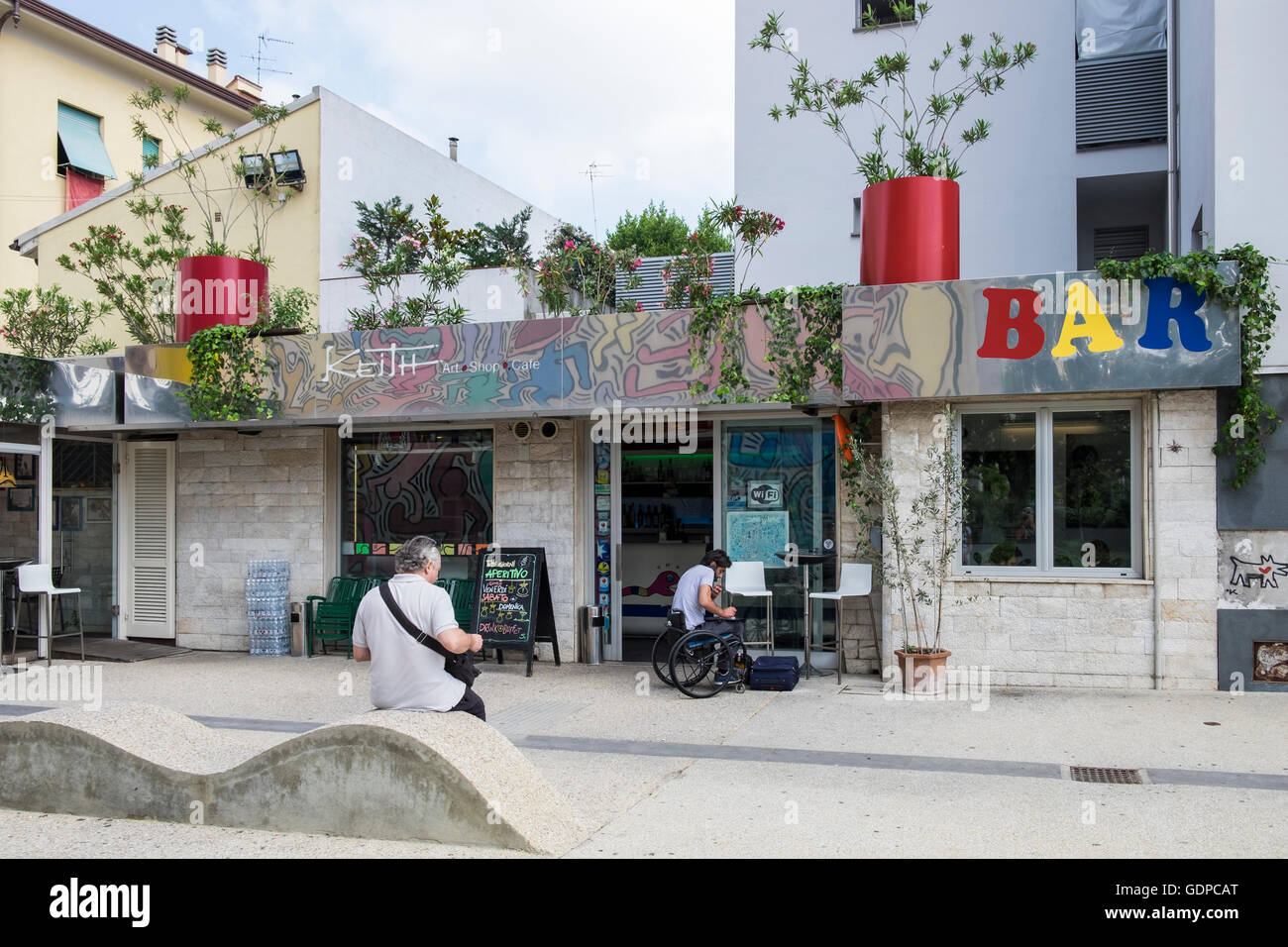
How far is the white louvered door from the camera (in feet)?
42.0

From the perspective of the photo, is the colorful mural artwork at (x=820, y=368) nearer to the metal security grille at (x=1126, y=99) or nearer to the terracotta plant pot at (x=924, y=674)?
the terracotta plant pot at (x=924, y=674)

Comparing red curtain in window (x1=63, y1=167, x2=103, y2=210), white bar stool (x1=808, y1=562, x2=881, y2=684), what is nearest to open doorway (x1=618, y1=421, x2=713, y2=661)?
white bar stool (x1=808, y1=562, x2=881, y2=684)

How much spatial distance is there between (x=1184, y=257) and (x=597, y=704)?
240 inches

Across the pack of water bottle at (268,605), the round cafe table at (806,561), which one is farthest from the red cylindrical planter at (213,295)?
the round cafe table at (806,561)

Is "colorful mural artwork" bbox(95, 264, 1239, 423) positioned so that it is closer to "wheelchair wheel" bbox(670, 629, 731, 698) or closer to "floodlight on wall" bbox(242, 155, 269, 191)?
"wheelchair wheel" bbox(670, 629, 731, 698)

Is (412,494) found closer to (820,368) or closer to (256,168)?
(820,368)

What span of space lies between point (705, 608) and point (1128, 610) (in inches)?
143

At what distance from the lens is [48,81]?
22781 millimetres

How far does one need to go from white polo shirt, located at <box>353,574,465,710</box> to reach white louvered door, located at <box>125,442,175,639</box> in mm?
8364

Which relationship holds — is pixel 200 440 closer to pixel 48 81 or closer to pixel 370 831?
pixel 370 831

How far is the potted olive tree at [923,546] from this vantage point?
9281 millimetres

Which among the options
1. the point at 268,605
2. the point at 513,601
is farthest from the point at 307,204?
the point at 513,601

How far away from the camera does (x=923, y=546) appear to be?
9.70m

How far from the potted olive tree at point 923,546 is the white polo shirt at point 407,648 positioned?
506 centimetres
